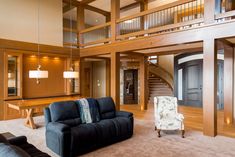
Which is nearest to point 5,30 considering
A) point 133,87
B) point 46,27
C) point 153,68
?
point 46,27

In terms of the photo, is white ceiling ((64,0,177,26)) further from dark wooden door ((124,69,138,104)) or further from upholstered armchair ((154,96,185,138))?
upholstered armchair ((154,96,185,138))

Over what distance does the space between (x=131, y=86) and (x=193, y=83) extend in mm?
3220

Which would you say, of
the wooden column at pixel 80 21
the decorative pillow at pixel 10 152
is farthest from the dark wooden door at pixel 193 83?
the decorative pillow at pixel 10 152

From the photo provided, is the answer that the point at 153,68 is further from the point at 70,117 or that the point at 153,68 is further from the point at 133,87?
the point at 70,117

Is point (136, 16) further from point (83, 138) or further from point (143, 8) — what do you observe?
point (83, 138)

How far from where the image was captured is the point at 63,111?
3.76 m

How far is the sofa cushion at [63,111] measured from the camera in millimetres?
3672

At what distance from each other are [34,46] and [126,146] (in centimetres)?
523

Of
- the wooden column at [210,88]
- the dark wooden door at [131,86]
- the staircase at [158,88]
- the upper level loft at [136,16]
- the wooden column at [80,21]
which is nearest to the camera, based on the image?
the wooden column at [210,88]

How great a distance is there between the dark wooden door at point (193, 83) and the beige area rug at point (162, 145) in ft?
14.9

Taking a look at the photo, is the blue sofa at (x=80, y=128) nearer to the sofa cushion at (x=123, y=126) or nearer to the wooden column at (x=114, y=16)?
the sofa cushion at (x=123, y=126)

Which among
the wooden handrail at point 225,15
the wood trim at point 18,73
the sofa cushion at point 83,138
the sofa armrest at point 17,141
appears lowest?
the sofa cushion at point 83,138

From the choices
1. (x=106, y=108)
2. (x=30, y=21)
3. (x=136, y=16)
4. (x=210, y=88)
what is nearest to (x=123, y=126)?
(x=106, y=108)

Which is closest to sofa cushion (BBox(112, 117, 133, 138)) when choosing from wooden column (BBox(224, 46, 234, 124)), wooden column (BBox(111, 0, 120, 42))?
wooden column (BBox(111, 0, 120, 42))
